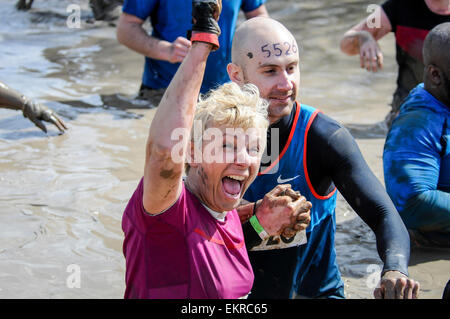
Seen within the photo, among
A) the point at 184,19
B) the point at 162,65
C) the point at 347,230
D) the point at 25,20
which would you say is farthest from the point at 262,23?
the point at 25,20

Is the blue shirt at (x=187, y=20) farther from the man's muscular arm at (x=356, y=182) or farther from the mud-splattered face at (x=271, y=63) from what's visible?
the man's muscular arm at (x=356, y=182)

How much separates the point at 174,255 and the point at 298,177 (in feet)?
3.04

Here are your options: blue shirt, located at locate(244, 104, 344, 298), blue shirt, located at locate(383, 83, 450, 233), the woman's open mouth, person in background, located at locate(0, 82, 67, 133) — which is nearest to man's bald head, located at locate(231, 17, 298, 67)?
blue shirt, located at locate(244, 104, 344, 298)

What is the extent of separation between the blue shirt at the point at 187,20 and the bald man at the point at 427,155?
1558mm

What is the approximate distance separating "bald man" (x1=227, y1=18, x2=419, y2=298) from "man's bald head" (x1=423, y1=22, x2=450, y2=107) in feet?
4.47

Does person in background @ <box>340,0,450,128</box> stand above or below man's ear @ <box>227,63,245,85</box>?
below

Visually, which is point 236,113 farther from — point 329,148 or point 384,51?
point 384,51

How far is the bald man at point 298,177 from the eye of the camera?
2.69 metres

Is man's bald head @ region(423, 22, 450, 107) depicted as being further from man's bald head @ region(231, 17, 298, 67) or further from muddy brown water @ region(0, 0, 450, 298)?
man's bald head @ region(231, 17, 298, 67)

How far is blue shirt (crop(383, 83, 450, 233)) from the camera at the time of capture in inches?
153

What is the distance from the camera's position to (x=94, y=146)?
18.3ft

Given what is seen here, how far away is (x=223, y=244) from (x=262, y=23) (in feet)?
3.78

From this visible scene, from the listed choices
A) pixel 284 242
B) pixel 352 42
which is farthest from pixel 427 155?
pixel 284 242

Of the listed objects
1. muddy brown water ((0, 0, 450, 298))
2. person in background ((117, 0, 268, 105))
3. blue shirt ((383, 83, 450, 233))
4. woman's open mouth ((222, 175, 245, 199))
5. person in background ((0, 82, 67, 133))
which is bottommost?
muddy brown water ((0, 0, 450, 298))
